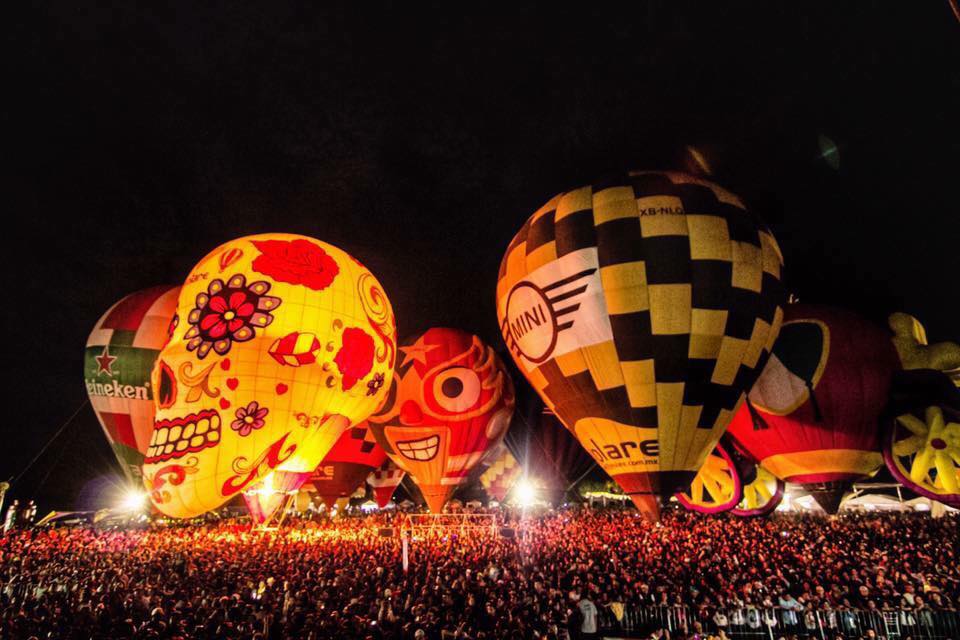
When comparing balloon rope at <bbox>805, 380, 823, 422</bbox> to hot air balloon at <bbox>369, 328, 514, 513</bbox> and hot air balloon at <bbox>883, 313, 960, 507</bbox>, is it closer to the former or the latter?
hot air balloon at <bbox>883, 313, 960, 507</bbox>

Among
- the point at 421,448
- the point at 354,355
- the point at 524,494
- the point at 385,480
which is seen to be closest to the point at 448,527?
the point at 421,448

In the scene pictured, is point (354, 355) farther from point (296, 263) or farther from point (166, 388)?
point (166, 388)

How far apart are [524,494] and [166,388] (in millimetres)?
29946

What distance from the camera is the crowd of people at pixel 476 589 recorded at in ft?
23.0

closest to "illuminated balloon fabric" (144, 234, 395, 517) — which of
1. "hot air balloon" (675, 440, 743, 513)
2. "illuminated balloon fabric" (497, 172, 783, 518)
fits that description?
"illuminated balloon fabric" (497, 172, 783, 518)

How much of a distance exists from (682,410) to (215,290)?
9196 millimetres

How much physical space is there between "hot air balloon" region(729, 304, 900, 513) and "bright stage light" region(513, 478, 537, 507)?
19.7 m

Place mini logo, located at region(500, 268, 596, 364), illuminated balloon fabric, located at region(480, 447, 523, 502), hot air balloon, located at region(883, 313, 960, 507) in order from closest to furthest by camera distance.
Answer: mini logo, located at region(500, 268, 596, 364), hot air balloon, located at region(883, 313, 960, 507), illuminated balloon fabric, located at region(480, 447, 523, 502)

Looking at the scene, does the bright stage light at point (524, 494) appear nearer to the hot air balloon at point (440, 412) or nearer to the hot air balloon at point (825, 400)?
the hot air balloon at point (440, 412)

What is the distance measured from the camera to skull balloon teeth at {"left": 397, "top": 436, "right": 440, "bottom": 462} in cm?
1700

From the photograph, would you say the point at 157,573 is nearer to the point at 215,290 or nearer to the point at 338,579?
the point at 338,579

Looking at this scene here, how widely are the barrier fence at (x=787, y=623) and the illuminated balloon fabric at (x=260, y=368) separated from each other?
20.4 ft

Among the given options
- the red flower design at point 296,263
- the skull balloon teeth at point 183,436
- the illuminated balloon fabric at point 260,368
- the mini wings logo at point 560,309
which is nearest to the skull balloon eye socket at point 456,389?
the illuminated balloon fabric at point 260,368

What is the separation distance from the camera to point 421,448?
56.0ft
